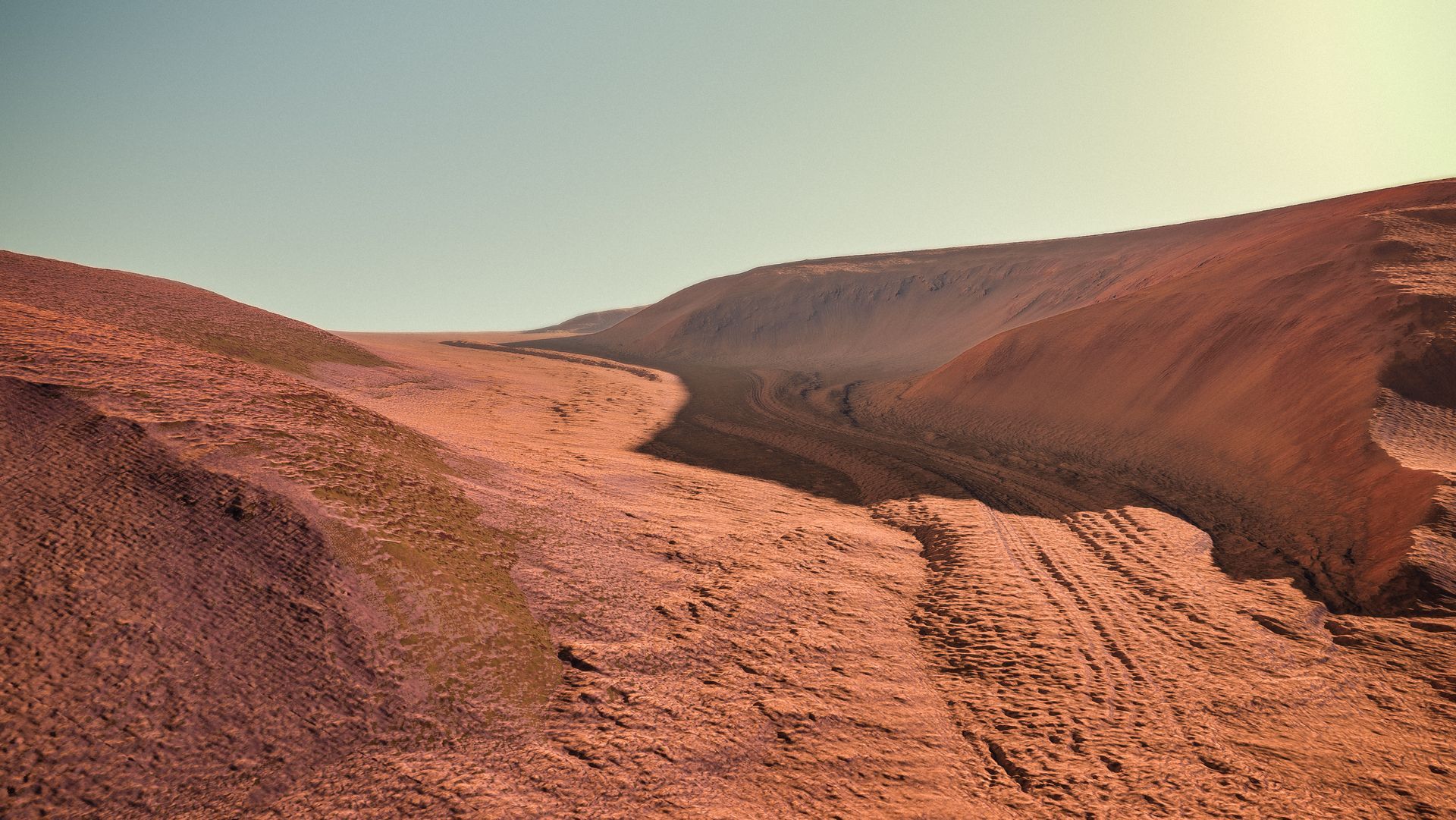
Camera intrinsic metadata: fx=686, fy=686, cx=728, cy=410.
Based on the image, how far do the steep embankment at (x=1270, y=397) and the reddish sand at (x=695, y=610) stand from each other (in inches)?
3.9

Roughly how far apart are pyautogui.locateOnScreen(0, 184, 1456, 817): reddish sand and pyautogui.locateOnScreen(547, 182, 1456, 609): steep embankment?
99mm

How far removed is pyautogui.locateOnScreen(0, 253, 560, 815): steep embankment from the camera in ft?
13.2

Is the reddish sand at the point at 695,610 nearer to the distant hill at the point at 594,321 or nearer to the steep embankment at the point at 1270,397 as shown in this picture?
the steep embankment at the point at 1270,397

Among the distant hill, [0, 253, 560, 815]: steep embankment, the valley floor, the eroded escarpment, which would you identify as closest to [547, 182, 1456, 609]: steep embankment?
the valley floor

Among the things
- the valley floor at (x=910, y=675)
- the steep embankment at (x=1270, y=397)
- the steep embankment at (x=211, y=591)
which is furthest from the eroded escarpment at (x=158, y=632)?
the steep embankment at (x=1270, y=397)

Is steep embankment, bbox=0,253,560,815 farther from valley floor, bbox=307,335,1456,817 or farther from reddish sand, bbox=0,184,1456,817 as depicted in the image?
valley floor, bbox=307,335,1456,817

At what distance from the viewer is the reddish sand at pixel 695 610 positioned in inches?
177

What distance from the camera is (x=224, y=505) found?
19.1ft

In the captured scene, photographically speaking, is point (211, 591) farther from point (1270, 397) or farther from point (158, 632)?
point (1270, 397)

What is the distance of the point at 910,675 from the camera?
6.66 m

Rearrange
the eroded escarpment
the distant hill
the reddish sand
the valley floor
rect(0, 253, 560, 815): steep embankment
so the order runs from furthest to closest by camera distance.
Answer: the distant hill < the valley floor < the reddish sand < rect(0, 253, 560, 815): steep embankment < the eroded escarpment

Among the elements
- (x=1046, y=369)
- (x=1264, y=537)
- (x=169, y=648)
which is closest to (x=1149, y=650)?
(x=1264, y=537)

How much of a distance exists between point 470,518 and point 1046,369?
1776cm

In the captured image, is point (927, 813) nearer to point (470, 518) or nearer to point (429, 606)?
point (429, 606)
